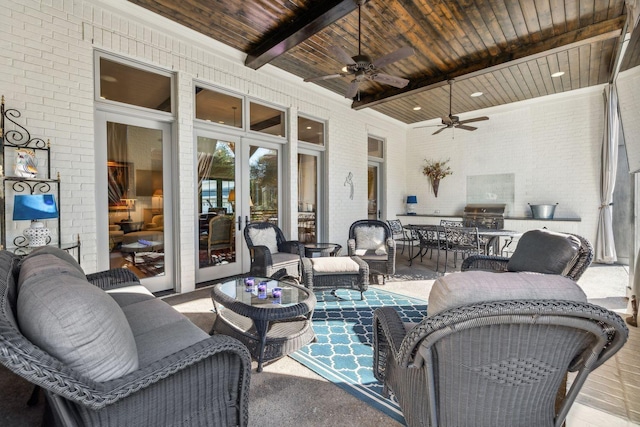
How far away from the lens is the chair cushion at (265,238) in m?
4.38

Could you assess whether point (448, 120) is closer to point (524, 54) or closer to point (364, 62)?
point (524, 54)

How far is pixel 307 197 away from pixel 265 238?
192cm

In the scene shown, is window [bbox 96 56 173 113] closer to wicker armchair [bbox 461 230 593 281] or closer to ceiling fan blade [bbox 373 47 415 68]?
ceiling fan blade [bbox 373 47 415 68]

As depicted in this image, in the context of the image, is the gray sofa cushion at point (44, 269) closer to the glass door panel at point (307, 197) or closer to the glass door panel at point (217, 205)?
the glass door panel at point (217, 205)

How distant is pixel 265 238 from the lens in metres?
4.51

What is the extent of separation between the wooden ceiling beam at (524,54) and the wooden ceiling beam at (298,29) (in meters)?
2.82

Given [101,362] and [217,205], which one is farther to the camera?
[217,205]

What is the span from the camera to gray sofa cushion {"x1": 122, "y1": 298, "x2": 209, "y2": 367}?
145 cm

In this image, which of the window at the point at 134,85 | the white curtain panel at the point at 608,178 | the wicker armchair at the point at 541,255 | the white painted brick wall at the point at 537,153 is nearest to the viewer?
the wicker armchair at the point at 541,255

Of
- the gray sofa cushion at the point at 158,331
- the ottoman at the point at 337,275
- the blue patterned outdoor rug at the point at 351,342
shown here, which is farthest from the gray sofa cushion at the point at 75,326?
the ottoman at the point at 337,275

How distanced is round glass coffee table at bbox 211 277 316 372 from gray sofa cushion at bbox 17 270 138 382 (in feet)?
3.60

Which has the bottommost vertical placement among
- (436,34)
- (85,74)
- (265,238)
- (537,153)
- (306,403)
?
(306,403)

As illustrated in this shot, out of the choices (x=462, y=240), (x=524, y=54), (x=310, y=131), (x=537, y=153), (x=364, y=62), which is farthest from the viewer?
(x=537, y=153)

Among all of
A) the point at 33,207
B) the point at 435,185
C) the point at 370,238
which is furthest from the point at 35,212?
the point at 435,185
